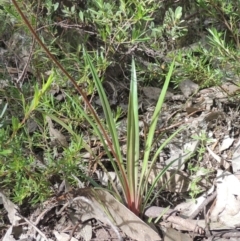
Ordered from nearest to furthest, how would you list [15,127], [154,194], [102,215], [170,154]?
1. [15,127]
2. [102,215]
3. [154,194]
4. [170,154]

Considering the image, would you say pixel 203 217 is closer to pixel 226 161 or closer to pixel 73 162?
pixel 226 161

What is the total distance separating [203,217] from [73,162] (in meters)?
0.49

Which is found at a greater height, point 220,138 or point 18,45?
point 18,45

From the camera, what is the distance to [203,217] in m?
1.55

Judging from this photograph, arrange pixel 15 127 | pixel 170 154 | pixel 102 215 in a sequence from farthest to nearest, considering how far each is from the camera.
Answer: pixel 170 154, pixel 102 215, pixel 15 127

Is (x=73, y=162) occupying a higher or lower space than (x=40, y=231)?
higher

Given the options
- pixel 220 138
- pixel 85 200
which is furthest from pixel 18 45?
pixel 220 138

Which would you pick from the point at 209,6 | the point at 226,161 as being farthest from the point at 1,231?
the point at 209,6

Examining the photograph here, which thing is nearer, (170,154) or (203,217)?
(203,217)

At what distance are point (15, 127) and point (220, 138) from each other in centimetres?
88

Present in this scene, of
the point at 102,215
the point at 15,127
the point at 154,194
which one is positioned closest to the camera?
the point at 15,127

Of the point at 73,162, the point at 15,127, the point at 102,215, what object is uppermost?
the point at 15,127

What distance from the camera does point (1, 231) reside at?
5.19ft

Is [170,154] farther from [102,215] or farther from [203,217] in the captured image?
[102,215]
